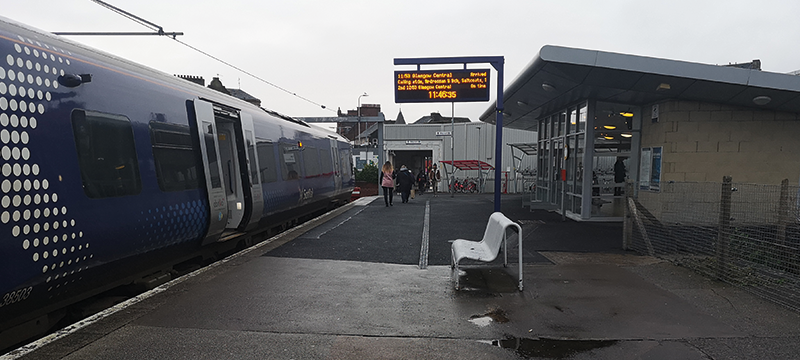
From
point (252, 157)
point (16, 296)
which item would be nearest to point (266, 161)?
point (252, 157)

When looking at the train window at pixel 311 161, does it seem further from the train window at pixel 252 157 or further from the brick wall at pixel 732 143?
the brick wall at pixel 732 143

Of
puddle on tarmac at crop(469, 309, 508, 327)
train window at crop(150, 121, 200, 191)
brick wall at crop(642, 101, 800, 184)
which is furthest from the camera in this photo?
brick wall at crop(642, 101, 800, 184)

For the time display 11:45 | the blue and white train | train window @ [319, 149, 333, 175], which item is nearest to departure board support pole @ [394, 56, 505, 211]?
the time display 11:45

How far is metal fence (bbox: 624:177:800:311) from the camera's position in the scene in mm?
5312

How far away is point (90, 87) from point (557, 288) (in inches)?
205

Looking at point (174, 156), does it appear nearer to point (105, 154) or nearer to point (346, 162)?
point (105, 154)

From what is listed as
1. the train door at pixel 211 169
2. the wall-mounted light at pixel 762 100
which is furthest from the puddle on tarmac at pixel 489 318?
the wall-mounted light at pixel 762 100

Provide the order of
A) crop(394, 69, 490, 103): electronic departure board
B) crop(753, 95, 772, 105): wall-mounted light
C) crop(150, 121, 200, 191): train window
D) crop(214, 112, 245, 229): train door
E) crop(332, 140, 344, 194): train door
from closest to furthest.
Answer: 1. crop(150, 121, 200, 191): train window
2. crop(214, 112, 245, 229): train door
3. crop(753, 95, 772, 105): wall-mounted light
4. crop(394, 69, 490, 103): electronic departure board
5. crop(332, 140, 344, 194): train door

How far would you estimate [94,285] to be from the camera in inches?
171

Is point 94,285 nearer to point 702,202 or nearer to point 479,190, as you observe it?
point 702,202

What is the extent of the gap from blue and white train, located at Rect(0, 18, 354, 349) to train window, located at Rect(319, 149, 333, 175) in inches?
218

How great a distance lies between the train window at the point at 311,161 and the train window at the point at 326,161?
0.46 meters

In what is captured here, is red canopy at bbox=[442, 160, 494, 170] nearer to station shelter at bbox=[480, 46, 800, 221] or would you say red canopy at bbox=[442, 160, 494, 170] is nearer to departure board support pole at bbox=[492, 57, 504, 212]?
station shelter at bbox=[480, 46, 800, 221]

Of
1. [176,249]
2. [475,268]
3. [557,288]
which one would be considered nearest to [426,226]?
[475,268]
